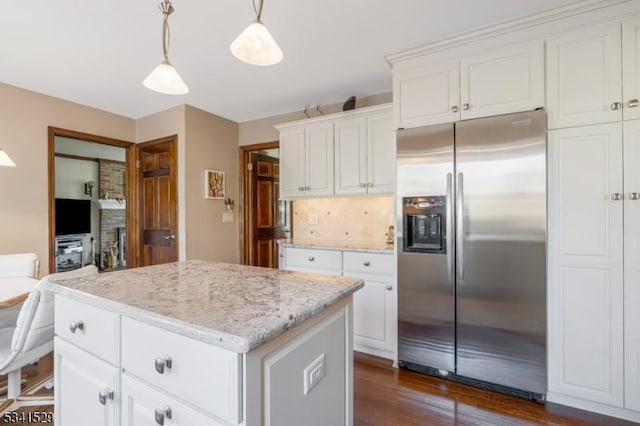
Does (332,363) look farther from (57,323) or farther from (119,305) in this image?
(57,323)

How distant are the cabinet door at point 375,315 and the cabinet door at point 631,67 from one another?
6.25 ft

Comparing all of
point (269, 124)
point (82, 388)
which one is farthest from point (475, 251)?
point (269, 124)

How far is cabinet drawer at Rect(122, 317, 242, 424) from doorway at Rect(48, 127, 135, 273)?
205 inches

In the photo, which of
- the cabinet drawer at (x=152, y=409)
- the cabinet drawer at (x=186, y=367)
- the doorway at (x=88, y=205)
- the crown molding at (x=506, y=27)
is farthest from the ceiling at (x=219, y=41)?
the doorway at (x=88, y=205)

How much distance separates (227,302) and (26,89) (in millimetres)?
3597

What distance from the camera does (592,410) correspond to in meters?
1.93

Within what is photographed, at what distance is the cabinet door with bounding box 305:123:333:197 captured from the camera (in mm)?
3242

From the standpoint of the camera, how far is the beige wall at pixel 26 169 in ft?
9.55

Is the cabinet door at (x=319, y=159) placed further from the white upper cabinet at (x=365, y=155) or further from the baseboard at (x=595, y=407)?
the baseboard at (x=595, y=407)

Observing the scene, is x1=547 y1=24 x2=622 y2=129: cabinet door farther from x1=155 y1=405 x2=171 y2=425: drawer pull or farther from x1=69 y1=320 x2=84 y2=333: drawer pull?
x1=69 y1=320 x2=84 y2=333: drawer pull

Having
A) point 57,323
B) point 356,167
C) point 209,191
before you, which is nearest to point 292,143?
point 356,167

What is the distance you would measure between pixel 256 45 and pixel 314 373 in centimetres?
130

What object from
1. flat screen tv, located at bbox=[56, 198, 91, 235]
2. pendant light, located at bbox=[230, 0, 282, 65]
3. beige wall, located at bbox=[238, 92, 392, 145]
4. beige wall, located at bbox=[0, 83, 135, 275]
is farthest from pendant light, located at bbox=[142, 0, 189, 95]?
flat screen tv, located at bbox=[56, 198, 91, 235]

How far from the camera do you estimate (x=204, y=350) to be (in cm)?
82
